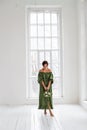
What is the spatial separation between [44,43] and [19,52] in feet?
2.98

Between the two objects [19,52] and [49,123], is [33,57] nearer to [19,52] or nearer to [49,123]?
[19,52]

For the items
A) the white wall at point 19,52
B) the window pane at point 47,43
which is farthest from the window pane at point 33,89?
the window pane at point 47,43

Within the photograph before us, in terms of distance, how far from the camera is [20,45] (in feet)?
31.0

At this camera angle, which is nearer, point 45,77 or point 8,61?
point 45,77

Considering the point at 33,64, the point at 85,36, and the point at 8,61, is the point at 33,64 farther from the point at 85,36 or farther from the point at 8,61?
the point at 85,36

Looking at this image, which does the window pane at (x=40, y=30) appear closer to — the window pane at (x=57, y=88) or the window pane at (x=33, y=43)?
the window pane at (x=33, y=43)

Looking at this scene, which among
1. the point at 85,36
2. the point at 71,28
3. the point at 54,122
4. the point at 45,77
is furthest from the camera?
the point at 71,28

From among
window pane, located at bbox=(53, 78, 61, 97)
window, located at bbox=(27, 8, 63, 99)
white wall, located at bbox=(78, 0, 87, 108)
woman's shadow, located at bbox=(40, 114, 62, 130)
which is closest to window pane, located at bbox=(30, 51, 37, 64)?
window, located at bbox=(27, 8, 63, 99)

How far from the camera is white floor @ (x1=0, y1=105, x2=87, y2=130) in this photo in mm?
6020

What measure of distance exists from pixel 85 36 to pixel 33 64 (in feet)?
6.45

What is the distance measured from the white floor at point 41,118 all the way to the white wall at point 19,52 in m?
0.77

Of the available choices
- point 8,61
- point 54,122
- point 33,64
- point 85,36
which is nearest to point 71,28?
point 85,36

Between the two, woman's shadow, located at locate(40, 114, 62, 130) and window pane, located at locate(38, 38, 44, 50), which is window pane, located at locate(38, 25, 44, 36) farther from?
woman's shadow, located at locate(40, 114, 62, 130)

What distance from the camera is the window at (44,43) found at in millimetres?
9664
